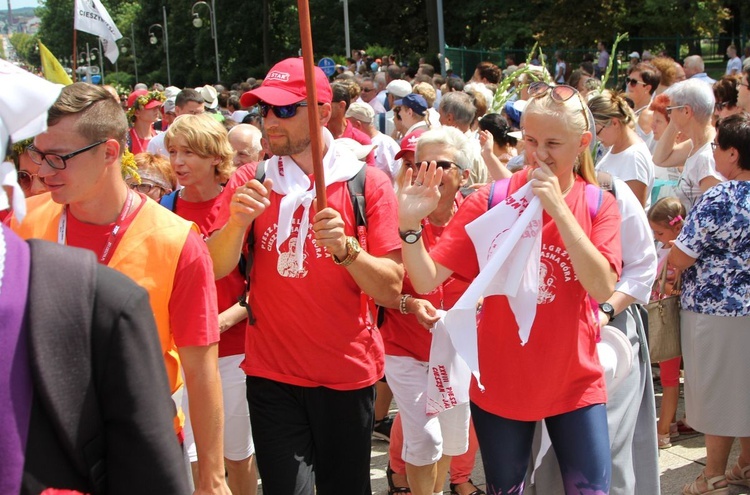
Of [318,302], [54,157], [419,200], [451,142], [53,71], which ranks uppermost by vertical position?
[53,71]

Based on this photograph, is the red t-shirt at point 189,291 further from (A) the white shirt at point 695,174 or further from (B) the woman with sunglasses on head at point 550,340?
(A) the white shirt at point 695,174

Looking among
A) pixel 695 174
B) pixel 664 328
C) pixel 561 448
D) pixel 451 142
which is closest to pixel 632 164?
pixel 695 174

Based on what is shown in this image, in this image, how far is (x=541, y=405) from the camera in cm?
344

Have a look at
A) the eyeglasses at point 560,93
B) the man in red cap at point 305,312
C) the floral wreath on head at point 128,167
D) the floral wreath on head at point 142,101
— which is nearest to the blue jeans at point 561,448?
the man in red cap at point 305,312

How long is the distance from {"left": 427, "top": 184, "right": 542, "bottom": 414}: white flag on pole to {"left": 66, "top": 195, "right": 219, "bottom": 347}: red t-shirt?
929 mm

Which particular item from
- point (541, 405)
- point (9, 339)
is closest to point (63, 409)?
point (9, 339)

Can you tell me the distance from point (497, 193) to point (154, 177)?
2.36 meters

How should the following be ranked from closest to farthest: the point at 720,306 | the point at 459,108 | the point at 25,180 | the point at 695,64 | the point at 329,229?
the point at 329,229 → the point at 25,180 → the point at 720,306 → the point at 459,108 → the point at 695,64

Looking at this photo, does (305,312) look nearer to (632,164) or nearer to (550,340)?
(550,340)

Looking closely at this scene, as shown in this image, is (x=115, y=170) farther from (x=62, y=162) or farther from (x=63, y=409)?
(x=63, y=409)

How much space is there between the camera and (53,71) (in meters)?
4.57

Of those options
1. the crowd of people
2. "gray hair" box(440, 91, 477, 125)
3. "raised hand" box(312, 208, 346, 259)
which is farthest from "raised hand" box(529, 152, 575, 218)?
"gray hair" box(440, 91, 477, 125)

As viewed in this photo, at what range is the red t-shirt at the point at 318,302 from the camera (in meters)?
3.70

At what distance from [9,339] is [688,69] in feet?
45.4
